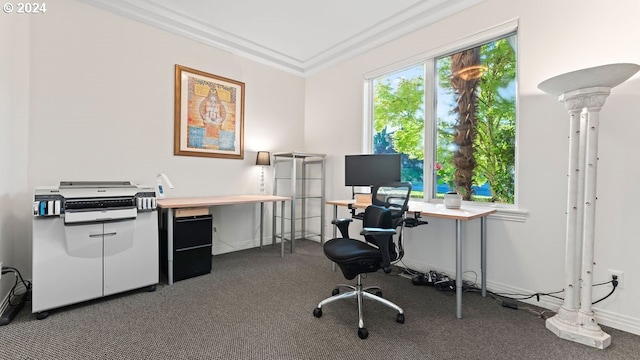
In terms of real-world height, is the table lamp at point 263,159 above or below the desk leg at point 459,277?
above

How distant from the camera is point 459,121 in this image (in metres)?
3.01

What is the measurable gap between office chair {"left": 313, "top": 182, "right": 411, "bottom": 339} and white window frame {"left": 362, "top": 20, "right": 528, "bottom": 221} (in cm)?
98

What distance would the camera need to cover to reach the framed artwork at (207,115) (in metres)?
3.44

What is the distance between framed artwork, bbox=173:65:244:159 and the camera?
3.44m

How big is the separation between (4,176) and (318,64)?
391 centimetres

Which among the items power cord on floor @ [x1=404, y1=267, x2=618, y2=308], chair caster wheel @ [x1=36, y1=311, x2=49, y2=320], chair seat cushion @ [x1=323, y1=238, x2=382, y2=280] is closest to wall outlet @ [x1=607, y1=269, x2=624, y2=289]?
power cord on floor @ [x1=404, y1=267, x2=618, y2=308]

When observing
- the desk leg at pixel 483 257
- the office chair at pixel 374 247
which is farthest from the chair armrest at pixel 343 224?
the desk leg at pixel 483 257

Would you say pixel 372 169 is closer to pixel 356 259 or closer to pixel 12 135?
pixel 356 259

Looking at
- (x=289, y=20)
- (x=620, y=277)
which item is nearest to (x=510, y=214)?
(x=620, y=277)

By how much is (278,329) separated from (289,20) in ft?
11.0

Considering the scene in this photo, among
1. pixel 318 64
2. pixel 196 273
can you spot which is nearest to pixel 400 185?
pixel 196 273

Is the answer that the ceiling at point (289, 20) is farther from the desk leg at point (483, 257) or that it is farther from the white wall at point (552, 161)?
the desk leg at point (483, 257)

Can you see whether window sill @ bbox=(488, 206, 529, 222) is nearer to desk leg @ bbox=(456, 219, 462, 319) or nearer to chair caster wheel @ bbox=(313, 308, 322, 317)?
desk leg @ bbox=(456, 219, 462, 319)

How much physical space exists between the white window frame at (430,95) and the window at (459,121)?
1 cm
